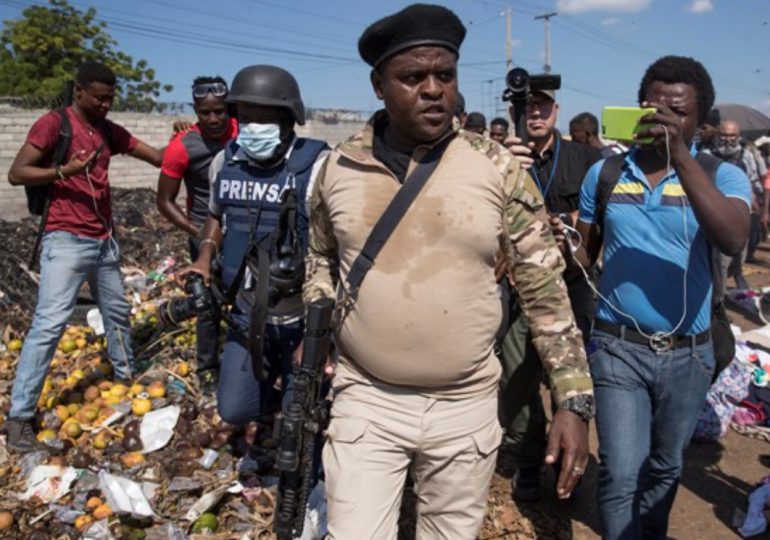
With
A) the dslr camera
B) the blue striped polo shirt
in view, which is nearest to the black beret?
the blue striped polo shirt

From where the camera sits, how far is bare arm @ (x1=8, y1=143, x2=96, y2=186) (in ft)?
14.0

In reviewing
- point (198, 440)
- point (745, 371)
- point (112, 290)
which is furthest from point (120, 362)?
point (745, 371)

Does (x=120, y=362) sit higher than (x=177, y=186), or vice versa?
(x=177, y=186)

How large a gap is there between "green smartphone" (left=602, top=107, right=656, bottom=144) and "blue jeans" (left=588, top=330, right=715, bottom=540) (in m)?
0.79

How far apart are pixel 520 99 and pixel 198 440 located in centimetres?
283

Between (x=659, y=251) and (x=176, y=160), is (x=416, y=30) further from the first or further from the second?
(x=176, y=160)

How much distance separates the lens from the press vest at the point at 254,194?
3377 millimetres

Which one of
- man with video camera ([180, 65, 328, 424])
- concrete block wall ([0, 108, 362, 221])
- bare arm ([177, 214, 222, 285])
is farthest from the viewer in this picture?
concrete block wall ([0, 108, 362, 221])

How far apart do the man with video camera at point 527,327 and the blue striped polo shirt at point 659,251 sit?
0.87m

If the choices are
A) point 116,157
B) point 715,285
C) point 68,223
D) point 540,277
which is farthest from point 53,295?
point 116,157

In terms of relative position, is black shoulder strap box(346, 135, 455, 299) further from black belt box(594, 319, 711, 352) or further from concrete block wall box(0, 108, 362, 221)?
concrete block wall box(0, 108, 362, 221)

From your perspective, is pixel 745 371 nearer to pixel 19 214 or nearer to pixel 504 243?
pixel 504 243

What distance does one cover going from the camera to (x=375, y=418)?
216 centimetres

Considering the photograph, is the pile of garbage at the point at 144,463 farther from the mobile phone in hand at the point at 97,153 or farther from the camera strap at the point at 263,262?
the mobile phone in hand at the point at 97,153
